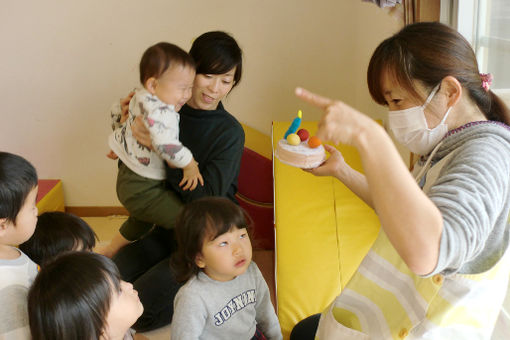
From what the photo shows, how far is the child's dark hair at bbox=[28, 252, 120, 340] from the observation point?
110 cm

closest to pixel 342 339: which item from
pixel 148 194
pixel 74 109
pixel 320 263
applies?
pixel 320 263

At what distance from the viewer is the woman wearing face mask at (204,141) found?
5.94 ft

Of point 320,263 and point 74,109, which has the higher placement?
point 74,109

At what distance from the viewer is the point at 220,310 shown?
1.46m

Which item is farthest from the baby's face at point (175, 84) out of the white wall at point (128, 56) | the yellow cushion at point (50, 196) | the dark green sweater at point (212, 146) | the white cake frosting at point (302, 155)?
the yellow cushion at point (50, 196)

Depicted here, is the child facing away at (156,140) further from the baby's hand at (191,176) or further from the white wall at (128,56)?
the white wall at (128,56)

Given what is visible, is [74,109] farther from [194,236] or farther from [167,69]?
[194,236]

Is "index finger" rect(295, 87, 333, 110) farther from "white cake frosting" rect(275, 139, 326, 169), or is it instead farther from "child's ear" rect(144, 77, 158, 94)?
"child's ear" rect(144, 77, 158, 94)

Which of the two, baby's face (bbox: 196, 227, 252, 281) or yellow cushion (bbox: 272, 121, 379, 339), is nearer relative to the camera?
baby's face (bbox: 196, 227, 252, 281)

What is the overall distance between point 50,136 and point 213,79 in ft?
5.62

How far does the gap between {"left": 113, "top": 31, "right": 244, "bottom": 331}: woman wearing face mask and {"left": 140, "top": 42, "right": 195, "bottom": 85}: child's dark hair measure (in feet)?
0.33

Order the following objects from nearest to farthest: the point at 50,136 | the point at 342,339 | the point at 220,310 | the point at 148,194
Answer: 1. the point at 342,339
2. the point at 220,310
3. the point at 148,194
4. the point at 50,136

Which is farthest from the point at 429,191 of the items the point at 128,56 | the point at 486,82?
the point at 128,56

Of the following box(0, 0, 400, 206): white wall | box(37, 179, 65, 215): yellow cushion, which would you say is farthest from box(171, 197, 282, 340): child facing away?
box(37, 179, 65, 215): yellow cushion
